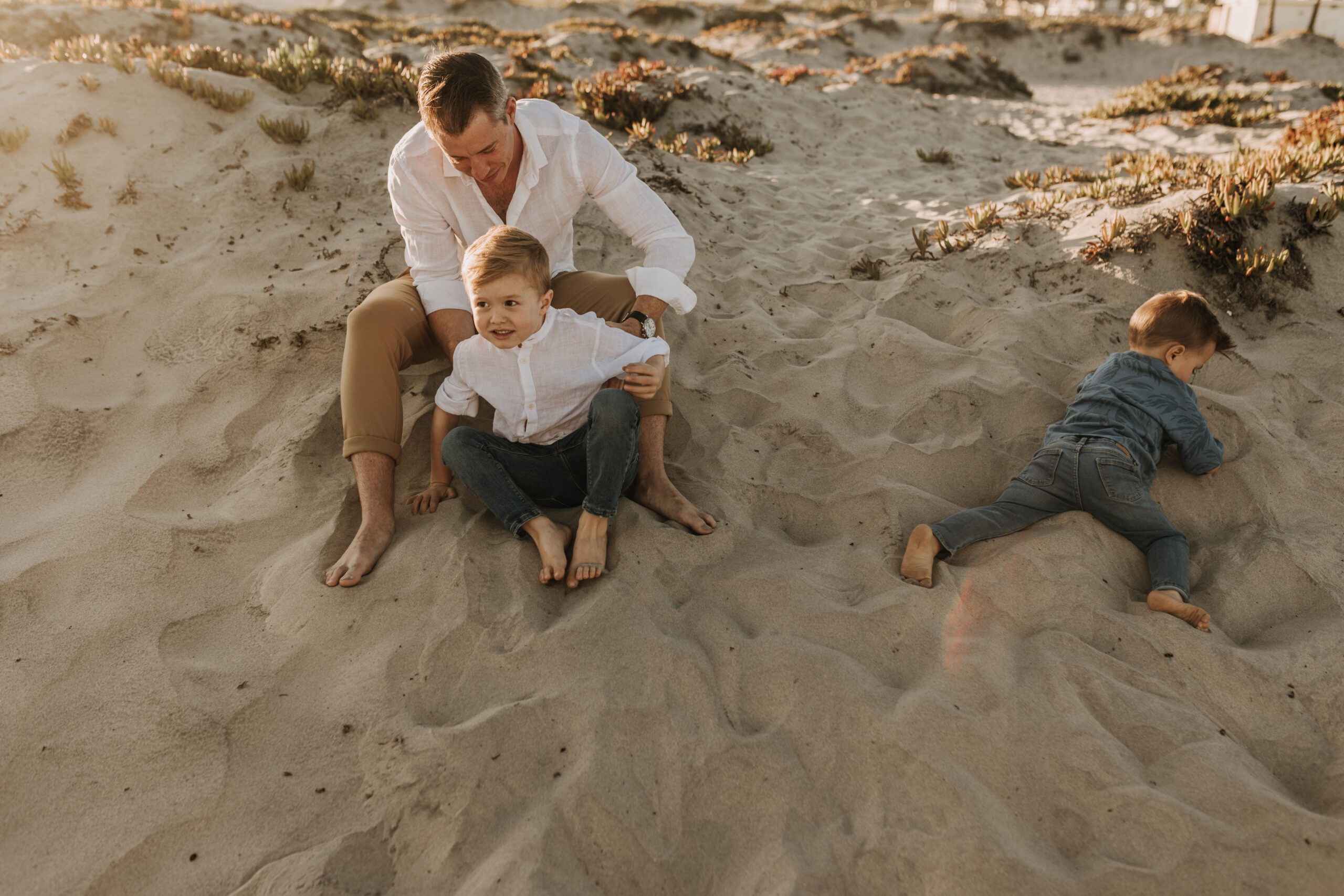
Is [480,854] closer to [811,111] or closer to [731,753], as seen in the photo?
[731,753]

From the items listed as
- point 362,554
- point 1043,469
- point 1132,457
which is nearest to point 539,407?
point 362,554

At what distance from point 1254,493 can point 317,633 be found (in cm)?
386

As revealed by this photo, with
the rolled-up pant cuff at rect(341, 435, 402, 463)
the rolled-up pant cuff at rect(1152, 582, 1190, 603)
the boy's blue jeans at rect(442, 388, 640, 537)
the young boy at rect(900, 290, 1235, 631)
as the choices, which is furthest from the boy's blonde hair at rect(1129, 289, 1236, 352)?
the rolled-up pant cuff at rect(341, 435, 402, 463)

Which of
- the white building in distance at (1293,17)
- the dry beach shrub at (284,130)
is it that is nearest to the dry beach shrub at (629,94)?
the dry beach shrub at (284,130)

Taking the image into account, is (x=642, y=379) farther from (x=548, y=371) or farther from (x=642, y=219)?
(x=642, y=219)

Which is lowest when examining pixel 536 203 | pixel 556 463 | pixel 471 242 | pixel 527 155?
pixel 556 463

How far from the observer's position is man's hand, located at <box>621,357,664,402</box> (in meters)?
2.81

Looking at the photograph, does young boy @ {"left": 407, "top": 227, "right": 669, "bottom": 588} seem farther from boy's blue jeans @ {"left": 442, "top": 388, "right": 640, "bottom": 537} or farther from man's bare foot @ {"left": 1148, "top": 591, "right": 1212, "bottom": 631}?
man's bare foot @ {"left": 1148, "top": 591, "right": 1212, "bottom": 631}

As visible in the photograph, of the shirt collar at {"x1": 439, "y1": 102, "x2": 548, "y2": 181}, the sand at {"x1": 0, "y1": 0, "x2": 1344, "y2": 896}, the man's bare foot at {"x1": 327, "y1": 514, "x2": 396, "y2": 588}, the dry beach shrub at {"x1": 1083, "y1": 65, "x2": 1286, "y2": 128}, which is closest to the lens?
the sand at {"x1": 0, "y1": 0, "x2": 1344, "y2": 896}

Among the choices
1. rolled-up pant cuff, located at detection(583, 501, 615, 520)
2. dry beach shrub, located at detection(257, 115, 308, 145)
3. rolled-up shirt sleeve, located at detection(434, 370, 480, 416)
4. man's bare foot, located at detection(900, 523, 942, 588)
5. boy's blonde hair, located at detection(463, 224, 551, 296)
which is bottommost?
man's bare foot, located at detection(900, 523, 942, 588)

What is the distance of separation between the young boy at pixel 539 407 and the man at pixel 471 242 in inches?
8.1

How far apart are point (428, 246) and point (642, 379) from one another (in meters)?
1.35

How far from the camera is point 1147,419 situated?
3012 millimetres

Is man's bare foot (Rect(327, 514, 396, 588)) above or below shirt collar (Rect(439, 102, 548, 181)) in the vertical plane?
below
